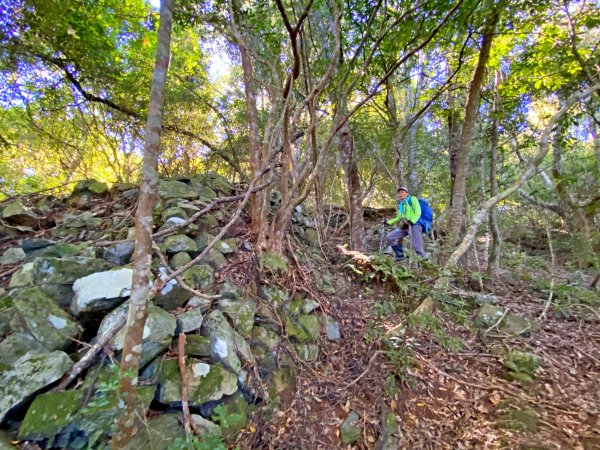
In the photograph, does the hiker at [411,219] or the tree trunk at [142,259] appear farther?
the hiker at [411,219]

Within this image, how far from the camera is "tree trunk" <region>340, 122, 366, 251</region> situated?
6.17 m

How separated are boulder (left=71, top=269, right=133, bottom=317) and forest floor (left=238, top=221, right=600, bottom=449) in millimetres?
1605

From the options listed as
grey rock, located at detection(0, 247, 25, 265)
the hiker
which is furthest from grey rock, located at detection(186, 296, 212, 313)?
the hiker

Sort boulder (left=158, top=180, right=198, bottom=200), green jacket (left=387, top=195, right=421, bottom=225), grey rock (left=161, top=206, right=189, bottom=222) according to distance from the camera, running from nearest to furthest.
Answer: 1. grey rock (left=161, top=206, right=189, bottom=222)
2. boulder (left=158, top=180, right=198, bottom=200)
3. green jacket (left=387, top=195, right=421, bottom=225)

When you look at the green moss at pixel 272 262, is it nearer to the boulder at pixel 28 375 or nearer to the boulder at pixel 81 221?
the boulder at pixel 28 375

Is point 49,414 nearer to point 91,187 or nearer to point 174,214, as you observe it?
point 174,214

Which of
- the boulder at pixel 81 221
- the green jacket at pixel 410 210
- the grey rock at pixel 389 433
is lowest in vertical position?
the grey rock at pixel 389 433

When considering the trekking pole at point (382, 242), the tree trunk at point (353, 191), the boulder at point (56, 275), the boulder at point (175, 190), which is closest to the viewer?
the boulder at point (56, 275)

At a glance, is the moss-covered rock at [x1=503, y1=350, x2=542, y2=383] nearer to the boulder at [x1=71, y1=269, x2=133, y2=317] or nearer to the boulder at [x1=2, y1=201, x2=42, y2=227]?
the boulder at [x1=71, y1=269, x2=133, y2=317]

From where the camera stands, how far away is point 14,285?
9.57ft

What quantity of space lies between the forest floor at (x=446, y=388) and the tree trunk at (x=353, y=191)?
2050mm

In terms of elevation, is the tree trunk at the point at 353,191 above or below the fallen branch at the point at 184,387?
above

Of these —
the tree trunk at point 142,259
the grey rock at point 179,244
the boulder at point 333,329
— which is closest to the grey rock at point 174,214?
the grey rock at point 179,244

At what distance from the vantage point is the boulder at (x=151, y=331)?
2.48 meters
